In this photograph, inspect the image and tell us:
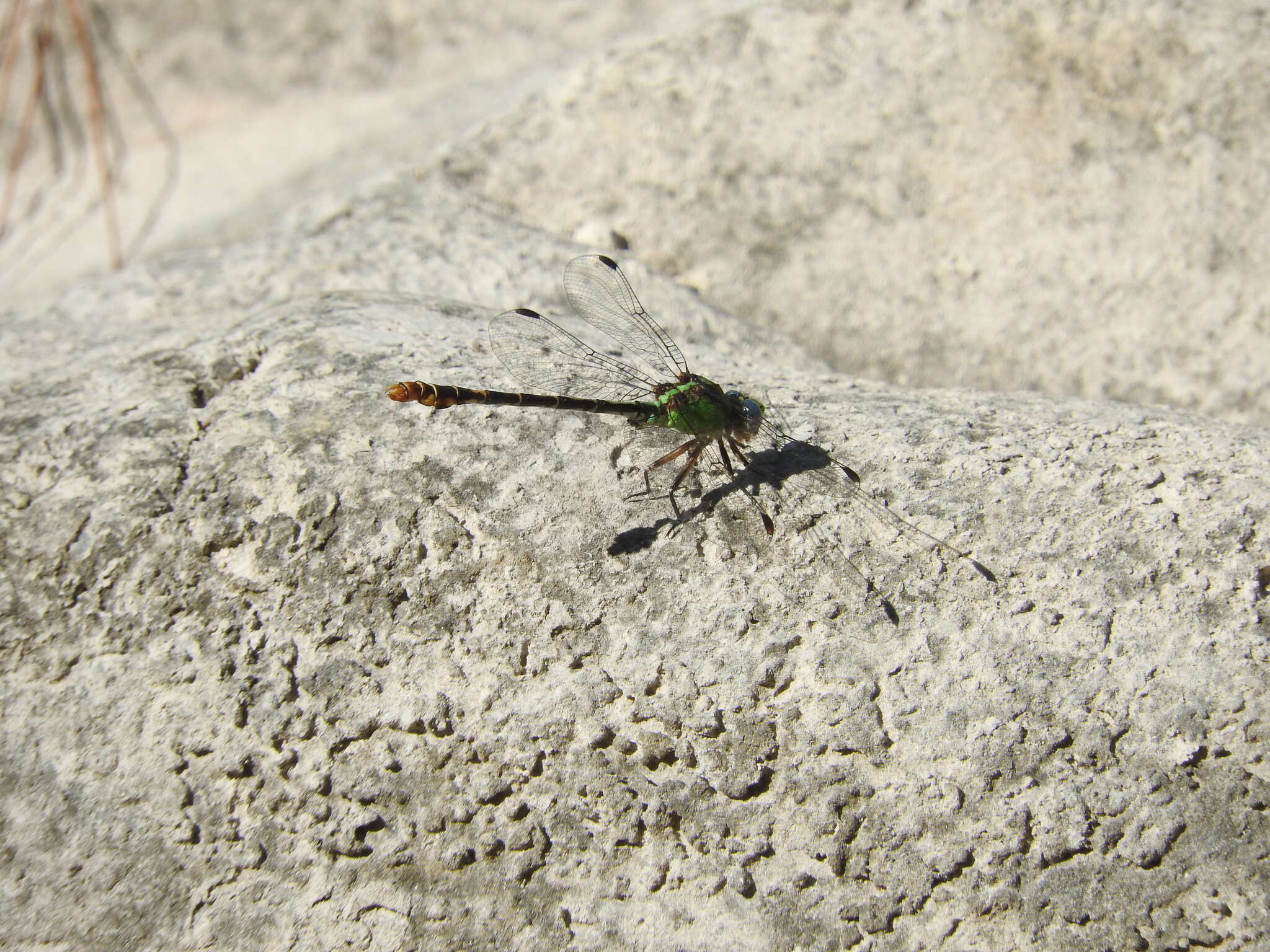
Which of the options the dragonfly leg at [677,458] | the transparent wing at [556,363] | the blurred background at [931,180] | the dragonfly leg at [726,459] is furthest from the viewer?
the blurred background at [931,180]

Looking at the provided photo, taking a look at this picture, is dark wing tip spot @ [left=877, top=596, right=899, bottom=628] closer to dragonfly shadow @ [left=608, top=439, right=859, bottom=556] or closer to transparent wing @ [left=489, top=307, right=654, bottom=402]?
dragonfly shadow @ [left=608, top=439, right=859, bottom=556]

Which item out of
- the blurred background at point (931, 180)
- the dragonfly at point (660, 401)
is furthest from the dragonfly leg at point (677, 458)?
the blurred background at point (931, 180)

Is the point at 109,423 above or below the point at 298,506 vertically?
above

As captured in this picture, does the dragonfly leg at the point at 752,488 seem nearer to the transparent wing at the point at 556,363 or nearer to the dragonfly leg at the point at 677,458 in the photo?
the dragonfly leg at the point at 677,458

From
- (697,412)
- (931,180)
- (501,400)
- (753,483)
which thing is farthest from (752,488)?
(931,180)

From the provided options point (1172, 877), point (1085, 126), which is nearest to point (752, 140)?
point (1085, 126)

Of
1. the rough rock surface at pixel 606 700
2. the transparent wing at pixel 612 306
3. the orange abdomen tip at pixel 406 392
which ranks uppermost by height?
the orange abdomen tip at pixel 406 392

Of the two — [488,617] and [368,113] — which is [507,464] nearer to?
[488,617]

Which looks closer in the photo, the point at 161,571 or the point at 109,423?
the point at 161,571
